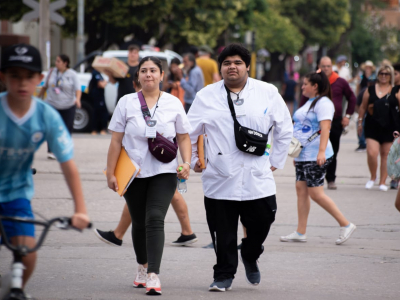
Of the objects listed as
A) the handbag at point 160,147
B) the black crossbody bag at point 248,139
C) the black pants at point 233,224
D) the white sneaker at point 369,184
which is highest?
the black crossbody bag at point 248,139

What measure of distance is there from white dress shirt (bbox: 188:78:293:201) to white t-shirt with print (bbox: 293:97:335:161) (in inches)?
77.7

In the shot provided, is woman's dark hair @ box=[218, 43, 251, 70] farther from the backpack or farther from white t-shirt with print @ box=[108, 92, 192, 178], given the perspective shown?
the backpack

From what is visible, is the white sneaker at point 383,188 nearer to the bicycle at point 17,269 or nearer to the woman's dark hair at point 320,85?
the woman's dark hair at point 320,85

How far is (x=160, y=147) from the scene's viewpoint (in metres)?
5.49

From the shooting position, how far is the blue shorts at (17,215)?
3865 millimetres

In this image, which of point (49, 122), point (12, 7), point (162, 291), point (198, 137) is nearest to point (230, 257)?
point (162, 291)

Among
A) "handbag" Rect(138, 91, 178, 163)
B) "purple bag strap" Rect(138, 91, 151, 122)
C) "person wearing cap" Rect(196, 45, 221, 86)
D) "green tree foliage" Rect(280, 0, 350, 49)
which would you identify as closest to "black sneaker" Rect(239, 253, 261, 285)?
"handbag" Rect(138, 91, 178, 163)

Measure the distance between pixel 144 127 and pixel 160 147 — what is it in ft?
0.64

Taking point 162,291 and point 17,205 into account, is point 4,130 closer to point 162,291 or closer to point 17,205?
point 17,205

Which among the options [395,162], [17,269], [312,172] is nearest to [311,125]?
[312,172]

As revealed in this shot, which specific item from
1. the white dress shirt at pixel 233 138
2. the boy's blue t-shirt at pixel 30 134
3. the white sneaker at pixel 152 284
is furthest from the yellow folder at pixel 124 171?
the boy's blue t-shirt at pixel 30 134

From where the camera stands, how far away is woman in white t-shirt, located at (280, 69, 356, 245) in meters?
7.42

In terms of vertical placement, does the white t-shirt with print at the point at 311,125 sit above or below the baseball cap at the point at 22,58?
below

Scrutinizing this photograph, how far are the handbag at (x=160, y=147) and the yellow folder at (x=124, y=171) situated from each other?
0.17 metres
